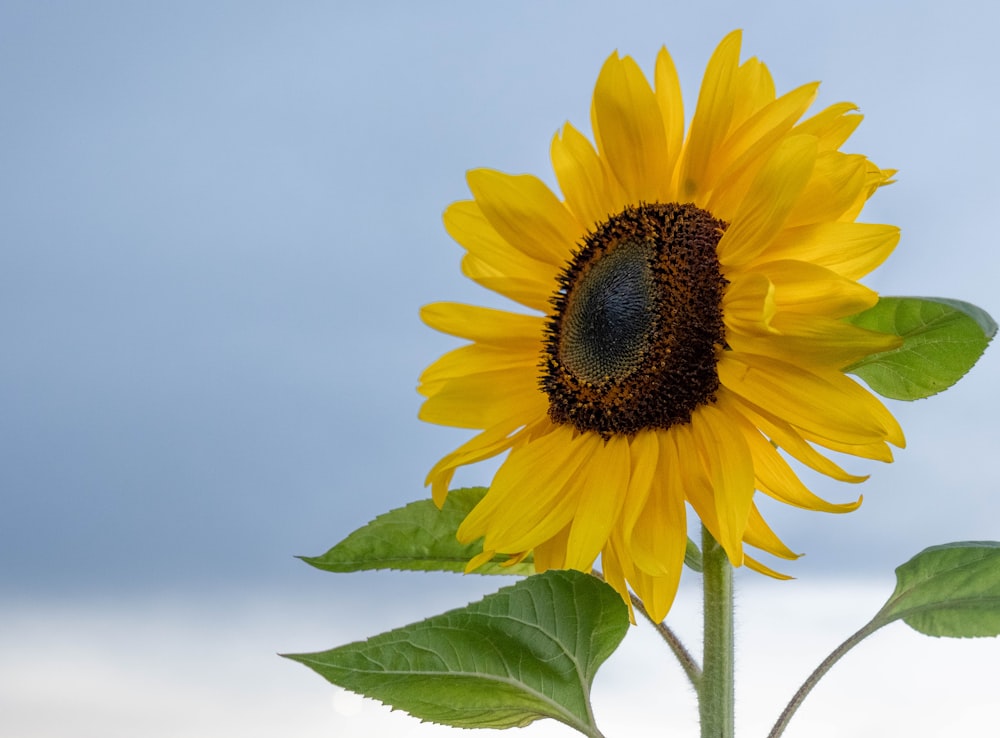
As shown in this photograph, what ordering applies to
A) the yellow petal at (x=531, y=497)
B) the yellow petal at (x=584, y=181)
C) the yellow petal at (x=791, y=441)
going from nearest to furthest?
the yellow petal at (x=791, y=441)
the yellow petal at (x=531, y=497)
the yellow petal at (x=584, y=181)

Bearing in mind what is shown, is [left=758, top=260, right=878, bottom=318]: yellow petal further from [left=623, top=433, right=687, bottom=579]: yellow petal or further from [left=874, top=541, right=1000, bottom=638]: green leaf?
[left=874, top=541, right=1000, bottom=638]: green leaf

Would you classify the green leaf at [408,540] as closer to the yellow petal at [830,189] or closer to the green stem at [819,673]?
the green stem at [819,673]

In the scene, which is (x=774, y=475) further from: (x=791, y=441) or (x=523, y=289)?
(x=523, y=289)

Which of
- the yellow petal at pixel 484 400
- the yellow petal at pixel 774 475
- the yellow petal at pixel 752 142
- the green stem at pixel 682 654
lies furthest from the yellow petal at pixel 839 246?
the green stem at pixel 682 654

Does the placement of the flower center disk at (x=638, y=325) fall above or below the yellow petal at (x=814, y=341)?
above

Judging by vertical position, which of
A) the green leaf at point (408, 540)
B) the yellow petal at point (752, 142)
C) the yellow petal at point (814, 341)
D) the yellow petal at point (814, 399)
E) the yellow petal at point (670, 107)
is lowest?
the green leaf at point (408, 540)

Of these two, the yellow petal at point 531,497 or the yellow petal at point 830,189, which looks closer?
the yellow petal at point 830,189

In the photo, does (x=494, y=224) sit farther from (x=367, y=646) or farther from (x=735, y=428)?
(x=367, y=646)
